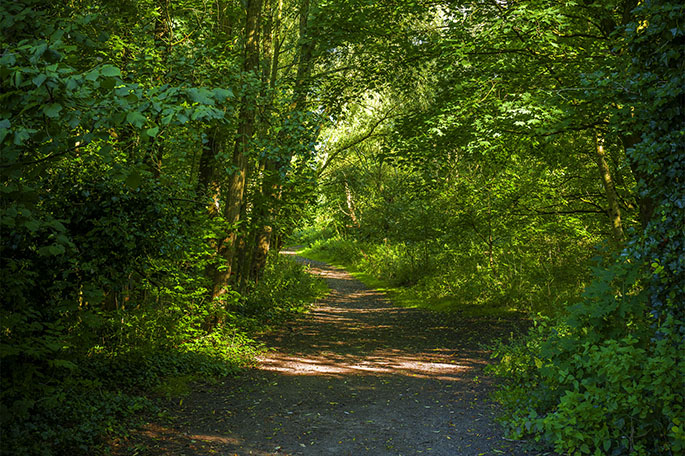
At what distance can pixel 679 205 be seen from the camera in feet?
13.7

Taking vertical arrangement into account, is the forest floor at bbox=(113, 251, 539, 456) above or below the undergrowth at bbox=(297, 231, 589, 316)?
below

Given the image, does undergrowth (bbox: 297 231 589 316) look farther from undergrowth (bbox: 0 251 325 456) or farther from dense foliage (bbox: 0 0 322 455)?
dense foliage (bbox: 0 0 322 455)

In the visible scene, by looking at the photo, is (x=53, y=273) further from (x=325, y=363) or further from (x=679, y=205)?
(x=679, y=205)

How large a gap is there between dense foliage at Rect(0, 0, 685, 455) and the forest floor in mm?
514

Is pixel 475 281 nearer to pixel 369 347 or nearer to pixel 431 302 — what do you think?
pixel 431 302

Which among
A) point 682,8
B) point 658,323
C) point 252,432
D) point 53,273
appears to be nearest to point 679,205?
point 658,323

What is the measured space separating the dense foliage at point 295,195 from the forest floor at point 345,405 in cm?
51

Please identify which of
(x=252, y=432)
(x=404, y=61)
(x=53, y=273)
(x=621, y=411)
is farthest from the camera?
(x=404, y=61)

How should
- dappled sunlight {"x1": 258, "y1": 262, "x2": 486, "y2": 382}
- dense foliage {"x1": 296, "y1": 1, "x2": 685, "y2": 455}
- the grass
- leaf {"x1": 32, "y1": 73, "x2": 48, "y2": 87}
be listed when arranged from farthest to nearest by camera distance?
the grass
dappled sunlight {"x1": 258, "y1": 262, "x2": 486, "y2": 382}
dense foliage {"x1": 296, "y1": 1, "x2": 685, "y2": 455}
leaf {"x1": 32, "y1": 73, "x2": 48, "y2": 87}

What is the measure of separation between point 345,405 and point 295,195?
6.71m

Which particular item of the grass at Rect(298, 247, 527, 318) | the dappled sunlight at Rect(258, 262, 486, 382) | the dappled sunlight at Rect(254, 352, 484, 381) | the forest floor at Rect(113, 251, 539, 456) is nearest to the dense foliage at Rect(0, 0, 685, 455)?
the grass at Rect(298, 247, 527, 318)

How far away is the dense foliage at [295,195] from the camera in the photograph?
3.96 meters

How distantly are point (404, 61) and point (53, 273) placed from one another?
27.6 ft

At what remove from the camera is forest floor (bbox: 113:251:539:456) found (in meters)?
5.27
